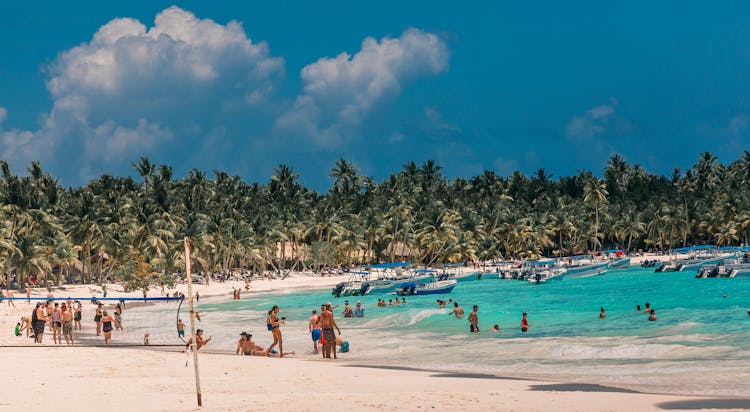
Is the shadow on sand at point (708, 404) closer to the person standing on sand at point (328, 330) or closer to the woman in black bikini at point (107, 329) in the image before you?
the person standing on sand at point (328, 330)

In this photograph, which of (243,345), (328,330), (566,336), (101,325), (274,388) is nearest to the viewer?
(274,388)

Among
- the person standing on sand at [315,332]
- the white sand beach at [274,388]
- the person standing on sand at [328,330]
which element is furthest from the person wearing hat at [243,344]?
the person standing on sand at [328,330]

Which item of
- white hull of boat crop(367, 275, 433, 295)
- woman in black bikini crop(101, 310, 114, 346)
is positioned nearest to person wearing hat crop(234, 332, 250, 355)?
woman in black bikini crop(101, 310, 114, 346)

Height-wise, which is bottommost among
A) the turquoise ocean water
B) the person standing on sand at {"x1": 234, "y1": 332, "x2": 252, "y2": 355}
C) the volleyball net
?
the turquoise ocean water

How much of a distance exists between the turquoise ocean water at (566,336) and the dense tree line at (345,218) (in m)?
19.6

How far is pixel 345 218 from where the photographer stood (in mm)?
108688

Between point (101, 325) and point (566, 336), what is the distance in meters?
22.6

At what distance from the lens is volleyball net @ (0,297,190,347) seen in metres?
30.1

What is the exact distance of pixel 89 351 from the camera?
25.4 meters

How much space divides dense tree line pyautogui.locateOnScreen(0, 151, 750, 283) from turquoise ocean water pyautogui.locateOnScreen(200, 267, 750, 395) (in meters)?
19.6

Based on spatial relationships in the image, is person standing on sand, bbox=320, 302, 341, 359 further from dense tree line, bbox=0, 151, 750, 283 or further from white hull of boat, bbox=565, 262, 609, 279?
white hull of boat, bbox=565, 262, 609, 279

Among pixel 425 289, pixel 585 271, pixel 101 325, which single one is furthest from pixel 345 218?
pixel 101 325

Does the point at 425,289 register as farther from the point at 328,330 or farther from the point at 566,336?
the point at 328,330

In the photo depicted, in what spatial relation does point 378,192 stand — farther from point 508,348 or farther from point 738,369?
point 738,369
